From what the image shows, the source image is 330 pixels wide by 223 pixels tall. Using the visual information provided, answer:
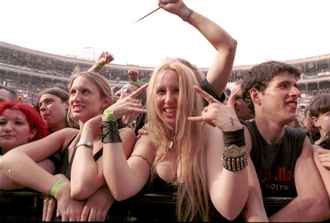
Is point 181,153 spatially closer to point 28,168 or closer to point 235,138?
point 235,138

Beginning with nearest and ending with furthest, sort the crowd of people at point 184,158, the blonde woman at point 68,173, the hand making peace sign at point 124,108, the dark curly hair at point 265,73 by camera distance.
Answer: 1. the crowd of people at point 184,158
2. the blonde woman at point 68,173
3. the hand making peace sign at point 124,108
4. the dark curly hair at point 265,73

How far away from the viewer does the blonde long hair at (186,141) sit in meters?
2.17

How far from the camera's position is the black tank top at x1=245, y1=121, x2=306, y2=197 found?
2443 mm

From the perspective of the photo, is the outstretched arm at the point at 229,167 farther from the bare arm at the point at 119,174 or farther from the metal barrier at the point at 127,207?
the bare arm at the point at 119,174

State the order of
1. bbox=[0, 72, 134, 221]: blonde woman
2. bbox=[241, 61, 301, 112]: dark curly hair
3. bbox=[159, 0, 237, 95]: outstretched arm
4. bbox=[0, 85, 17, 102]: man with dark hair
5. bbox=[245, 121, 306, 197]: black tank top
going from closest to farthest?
1. bbox=[0, 72, 134, 221]: blonde woman
2. bbox=[245, 121, 306, 197]: black tank top
3. bbox=[241, 61, 301, 112]: dark curly hair
4. bbox=[159, 0, 237, 95]: outstretched arm
5. bbox=[0, 85, 17, 102]: man with dark hair

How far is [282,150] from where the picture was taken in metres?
2.50

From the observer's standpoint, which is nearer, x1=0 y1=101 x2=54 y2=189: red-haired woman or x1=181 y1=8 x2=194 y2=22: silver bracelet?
x1=0 y1=101 x2=54 y2=189: red-haired woman

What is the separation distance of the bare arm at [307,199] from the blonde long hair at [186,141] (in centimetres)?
46

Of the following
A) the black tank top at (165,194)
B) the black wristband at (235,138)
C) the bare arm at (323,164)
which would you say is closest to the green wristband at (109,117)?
the black tank top at (165,194)

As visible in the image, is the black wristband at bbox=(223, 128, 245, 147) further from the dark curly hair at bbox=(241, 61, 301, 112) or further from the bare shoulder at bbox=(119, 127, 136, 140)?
the dark curly hair at bbox=(241, 61, 301, 112)

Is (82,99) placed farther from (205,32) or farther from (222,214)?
(222,214)

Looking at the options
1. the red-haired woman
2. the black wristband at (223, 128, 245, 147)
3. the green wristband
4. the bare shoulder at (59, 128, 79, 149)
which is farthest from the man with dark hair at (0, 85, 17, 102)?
the black wristband at (223, 128, 245, 147)

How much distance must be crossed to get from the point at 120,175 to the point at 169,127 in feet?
1.56

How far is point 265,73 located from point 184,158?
1075 mm
